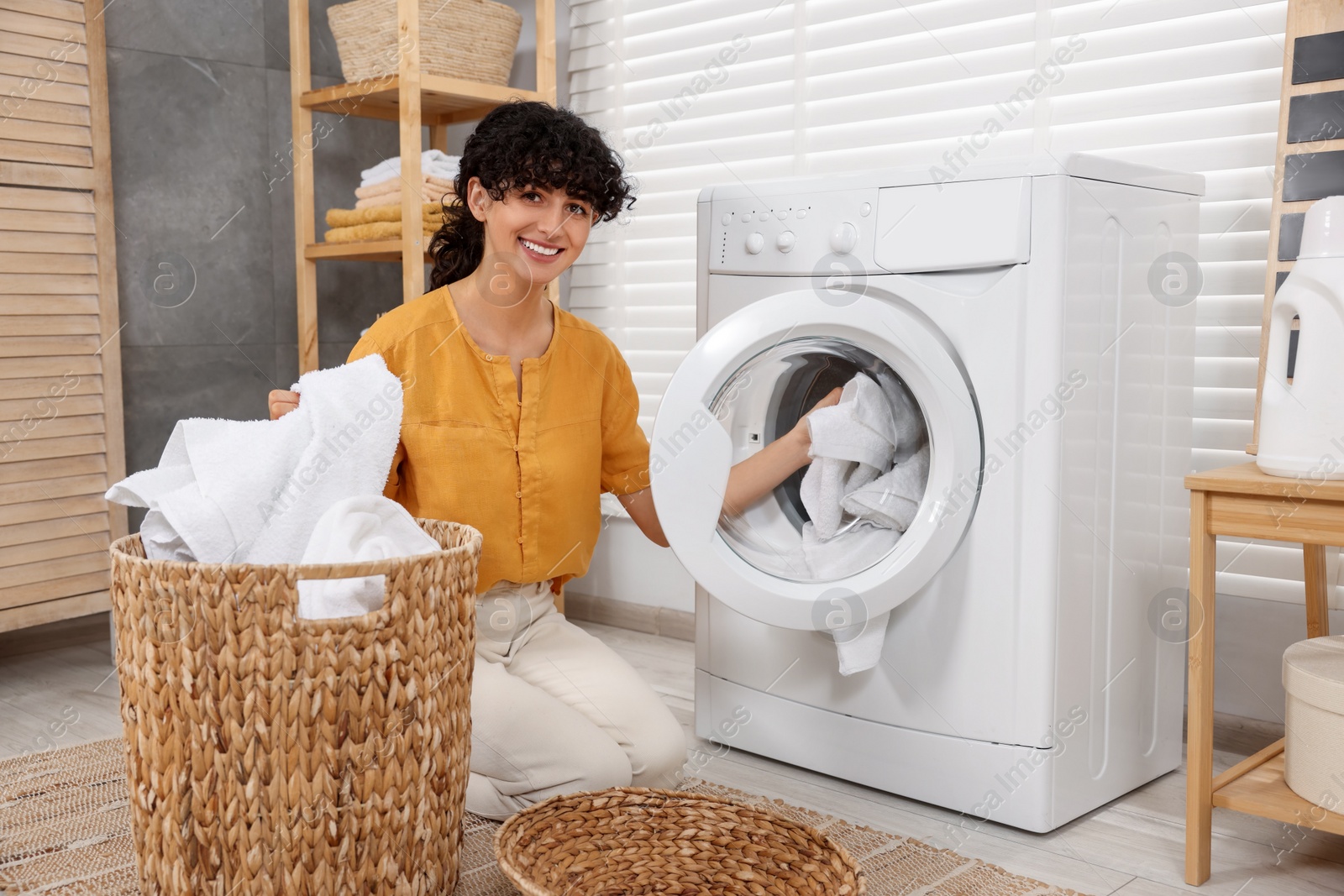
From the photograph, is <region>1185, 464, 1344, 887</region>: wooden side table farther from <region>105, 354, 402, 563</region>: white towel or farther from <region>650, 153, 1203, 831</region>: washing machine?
<region>105, 354, 402, 563</region>: white towel

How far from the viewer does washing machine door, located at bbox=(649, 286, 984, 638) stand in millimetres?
1564

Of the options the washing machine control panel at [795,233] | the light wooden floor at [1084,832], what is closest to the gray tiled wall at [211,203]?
the light wooden floor at [1084,832]

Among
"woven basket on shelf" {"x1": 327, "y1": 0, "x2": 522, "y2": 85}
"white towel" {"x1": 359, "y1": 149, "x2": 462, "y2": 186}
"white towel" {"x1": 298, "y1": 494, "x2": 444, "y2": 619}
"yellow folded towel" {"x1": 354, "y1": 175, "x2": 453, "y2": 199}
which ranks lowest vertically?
"white towel" {"x1": 298, "y1": 494, "x2": 444, "y2": 619}

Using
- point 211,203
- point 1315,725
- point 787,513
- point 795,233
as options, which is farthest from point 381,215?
point 1315,725

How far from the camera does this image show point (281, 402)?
4.75ft

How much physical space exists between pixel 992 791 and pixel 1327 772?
437mm

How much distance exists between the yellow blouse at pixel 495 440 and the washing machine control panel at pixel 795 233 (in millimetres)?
321

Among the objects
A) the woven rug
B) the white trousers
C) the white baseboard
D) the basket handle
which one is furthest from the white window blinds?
the basket handle

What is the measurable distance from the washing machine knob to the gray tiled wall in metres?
1.57

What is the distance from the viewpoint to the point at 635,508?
1.84 meters

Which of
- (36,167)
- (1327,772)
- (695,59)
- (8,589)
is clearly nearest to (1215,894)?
(1327,772)

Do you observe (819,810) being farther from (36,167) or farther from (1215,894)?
(36,167)

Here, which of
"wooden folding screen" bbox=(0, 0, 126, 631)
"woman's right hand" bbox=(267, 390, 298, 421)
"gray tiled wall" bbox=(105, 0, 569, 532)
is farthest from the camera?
"gray tiled wall" bbox=(105, 0, 569, 532)

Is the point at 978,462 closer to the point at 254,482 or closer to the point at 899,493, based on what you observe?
the point at 899,493
